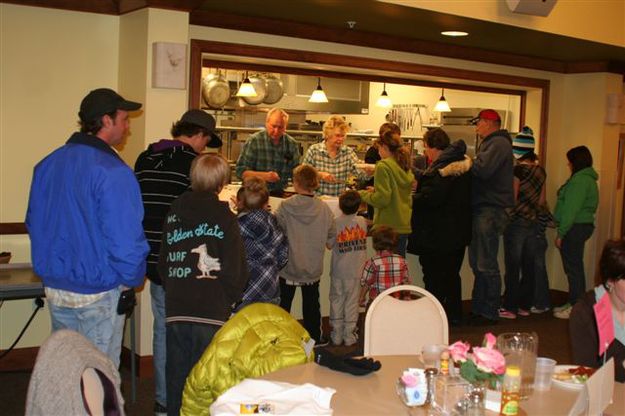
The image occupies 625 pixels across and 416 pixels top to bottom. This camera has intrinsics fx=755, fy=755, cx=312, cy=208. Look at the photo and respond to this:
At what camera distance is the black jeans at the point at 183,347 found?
3475mm

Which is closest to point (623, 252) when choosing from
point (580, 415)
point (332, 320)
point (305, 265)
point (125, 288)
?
point (580, 415)

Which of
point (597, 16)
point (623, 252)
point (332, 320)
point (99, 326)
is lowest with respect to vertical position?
point (332, 320)

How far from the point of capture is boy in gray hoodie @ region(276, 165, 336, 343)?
5.17m

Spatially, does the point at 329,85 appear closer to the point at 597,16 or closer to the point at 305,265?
the point at 597,16

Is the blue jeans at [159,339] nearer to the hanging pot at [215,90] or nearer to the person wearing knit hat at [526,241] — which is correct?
the person wearing knit hat at [526,241]

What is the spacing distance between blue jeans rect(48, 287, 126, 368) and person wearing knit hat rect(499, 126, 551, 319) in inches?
174

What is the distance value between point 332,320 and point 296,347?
113 inches

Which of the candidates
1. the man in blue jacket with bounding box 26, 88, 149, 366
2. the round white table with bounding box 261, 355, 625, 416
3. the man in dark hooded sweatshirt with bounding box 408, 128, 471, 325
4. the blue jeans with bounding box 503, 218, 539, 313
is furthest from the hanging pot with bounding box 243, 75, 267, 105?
the round white table with bounding box 261, 355, 625, 416

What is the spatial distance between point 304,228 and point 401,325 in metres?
1.96

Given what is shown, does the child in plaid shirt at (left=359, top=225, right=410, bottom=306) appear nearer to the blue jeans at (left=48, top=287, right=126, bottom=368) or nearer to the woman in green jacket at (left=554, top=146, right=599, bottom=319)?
the woman in green jacket at (left=554, top=146, right=599, bottom=319)

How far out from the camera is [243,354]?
271cm

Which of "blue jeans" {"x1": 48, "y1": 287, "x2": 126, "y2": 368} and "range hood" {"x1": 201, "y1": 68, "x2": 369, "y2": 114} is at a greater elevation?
"range hood" {"x1": 201, "y1": 68, "x2": 369, "y2": 114}

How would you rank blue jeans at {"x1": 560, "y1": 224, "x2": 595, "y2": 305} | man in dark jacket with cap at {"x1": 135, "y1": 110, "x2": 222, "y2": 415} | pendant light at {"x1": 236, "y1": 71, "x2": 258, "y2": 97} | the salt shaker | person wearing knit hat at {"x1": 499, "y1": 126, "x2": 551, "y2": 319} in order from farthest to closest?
pendant light at {"x1": 236, "y1": 71, "x2": 258, "y2": 97}
blue jeans at {"x1": 560, "y1": 224, "x2": 595, "y2": 305}
person wearing knit hat at {"x1": 499, "y1": 126, "x2": 551, "y2": 319}
man in dark jacket with cap at {"x1": 135, "y1": 110, "x2": 222, "y2": 415}
the salt shaker

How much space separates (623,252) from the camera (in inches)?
113
